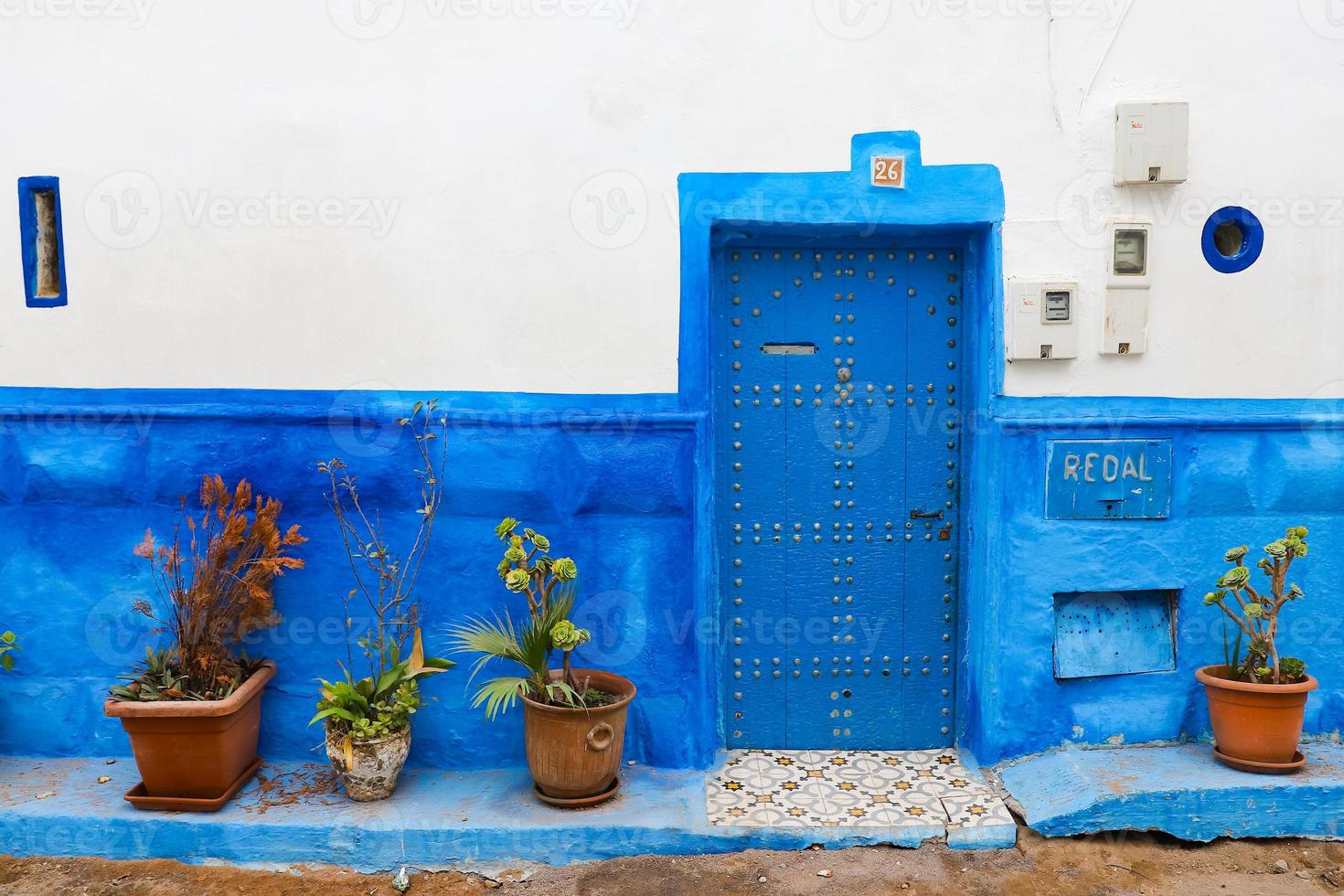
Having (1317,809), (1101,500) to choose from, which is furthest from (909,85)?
(1317,809)

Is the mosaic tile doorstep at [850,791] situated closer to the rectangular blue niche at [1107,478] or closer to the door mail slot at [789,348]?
the rectangular blue niche at [1107,478]

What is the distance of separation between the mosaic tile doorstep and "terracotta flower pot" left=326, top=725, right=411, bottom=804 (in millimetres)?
1188

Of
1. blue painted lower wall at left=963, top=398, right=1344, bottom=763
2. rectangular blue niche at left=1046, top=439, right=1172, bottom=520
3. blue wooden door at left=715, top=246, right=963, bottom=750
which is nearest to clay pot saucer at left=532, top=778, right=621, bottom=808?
blue wooden door at left=715, top=246, right=963, bottom=750

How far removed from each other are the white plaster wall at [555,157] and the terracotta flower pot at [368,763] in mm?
1365

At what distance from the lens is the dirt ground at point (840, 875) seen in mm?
3721

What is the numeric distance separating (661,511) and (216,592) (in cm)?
172

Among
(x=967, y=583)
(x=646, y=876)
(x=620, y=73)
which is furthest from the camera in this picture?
(x=967, y=583)

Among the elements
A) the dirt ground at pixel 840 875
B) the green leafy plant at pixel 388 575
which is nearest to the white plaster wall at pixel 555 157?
the green leafy plant at pixel 388 575

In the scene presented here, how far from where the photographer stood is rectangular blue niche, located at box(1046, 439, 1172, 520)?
13.9ft

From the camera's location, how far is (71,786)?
415cm

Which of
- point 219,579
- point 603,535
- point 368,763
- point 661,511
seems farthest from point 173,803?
point 661,511

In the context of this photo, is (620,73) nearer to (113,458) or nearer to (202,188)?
(202,188)

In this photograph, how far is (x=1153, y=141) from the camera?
412 centimetres

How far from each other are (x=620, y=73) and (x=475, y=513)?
1.80 m
